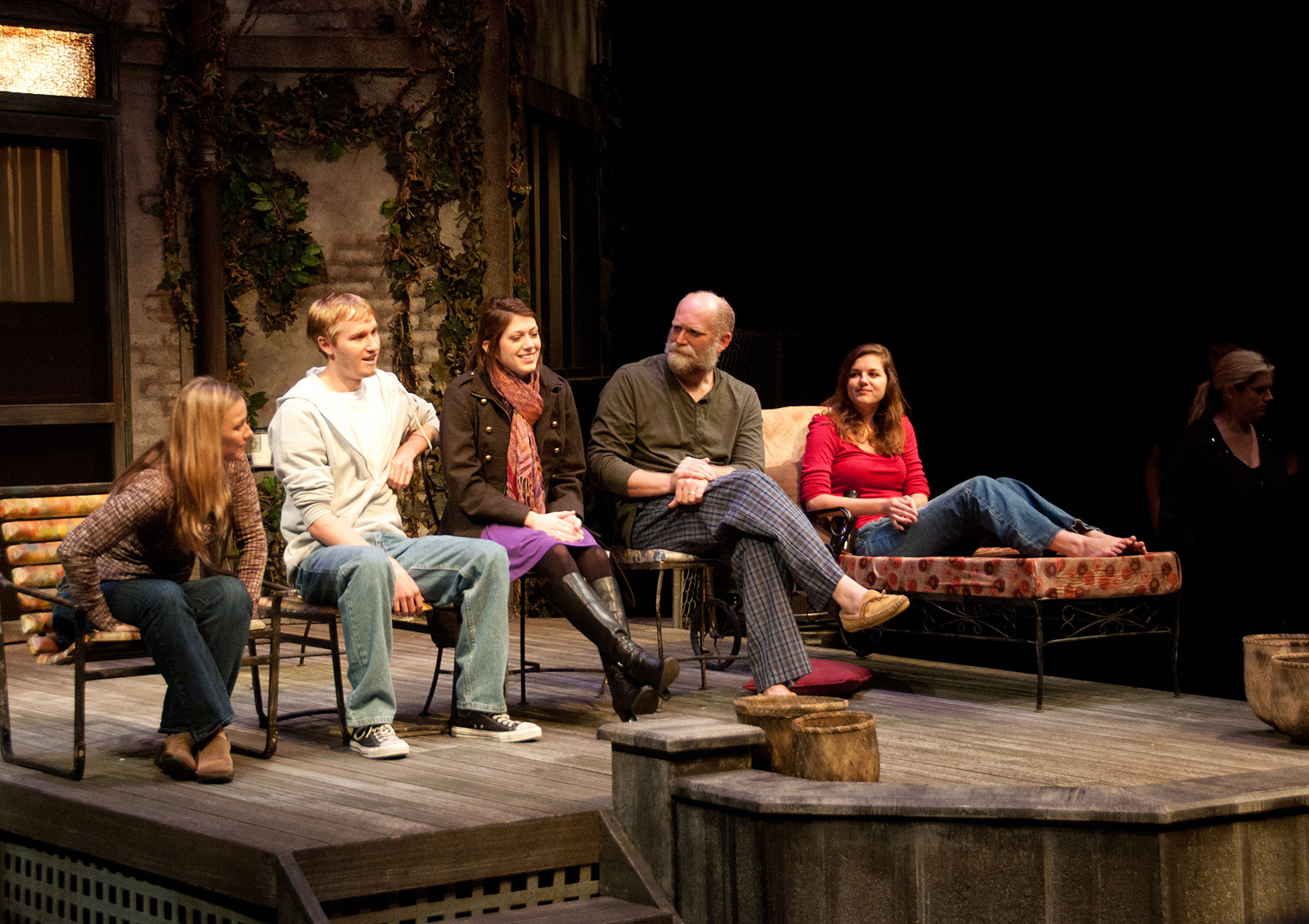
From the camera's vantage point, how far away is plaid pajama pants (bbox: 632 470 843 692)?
478 centimetres

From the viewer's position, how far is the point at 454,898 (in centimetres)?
344

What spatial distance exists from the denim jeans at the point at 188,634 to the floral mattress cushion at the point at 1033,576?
224cm

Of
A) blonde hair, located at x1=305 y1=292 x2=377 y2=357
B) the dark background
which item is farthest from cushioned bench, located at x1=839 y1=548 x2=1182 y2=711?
blonde hair, located at x1=305 y1=292 x2=377 y2=357

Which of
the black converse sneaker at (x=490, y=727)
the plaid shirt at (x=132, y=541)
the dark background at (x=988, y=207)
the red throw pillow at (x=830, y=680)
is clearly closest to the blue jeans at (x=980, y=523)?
the red throw pillow at (x=830, y=680)

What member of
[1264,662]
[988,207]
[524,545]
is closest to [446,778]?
[524,545]

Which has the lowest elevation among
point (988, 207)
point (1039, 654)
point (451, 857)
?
point (451, 857)

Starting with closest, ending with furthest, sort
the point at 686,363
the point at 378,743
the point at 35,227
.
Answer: the point at 378,743
the point at 686,363
the point at 35,227

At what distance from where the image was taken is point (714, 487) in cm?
499

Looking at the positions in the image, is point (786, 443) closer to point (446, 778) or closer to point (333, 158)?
point (446, 778)

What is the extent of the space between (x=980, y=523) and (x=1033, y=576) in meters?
0.38

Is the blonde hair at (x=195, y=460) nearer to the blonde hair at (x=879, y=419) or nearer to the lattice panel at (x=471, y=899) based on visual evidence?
the lattice panel at (x=471, y=899)

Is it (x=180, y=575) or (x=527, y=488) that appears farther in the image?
(x=527, y=488)

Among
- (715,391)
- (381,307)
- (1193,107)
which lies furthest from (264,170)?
(1193,107)

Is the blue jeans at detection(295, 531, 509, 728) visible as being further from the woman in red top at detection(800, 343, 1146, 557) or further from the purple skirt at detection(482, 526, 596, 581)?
the woman in red top at detection(800, 343, 1146, 557)
